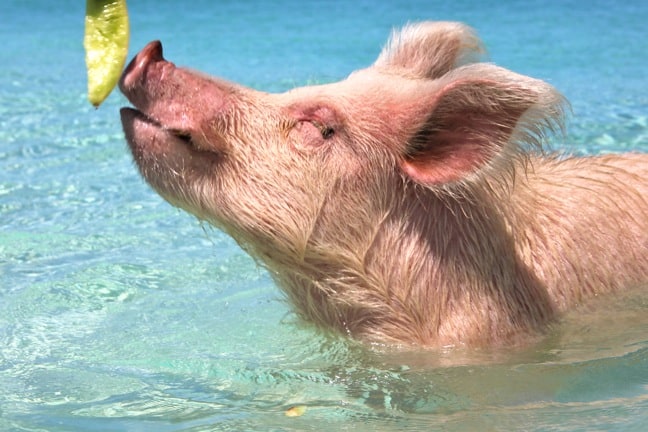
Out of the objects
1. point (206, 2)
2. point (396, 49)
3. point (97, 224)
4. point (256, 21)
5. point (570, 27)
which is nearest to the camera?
point (396, 49)

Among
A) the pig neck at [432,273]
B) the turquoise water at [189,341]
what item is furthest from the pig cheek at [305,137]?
the turquoise water at [189,341]

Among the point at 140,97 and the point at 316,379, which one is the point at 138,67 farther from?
the point at 316,379

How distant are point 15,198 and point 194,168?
12.7ft

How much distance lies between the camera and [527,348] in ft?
15.4

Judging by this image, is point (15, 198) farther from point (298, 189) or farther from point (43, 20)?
point (43, 20)

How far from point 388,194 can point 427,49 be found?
935 millimetres

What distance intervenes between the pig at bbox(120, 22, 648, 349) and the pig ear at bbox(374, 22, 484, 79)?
0.26 m

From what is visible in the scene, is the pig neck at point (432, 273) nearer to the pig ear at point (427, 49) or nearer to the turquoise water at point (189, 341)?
the turquoise water at point (189, 341)

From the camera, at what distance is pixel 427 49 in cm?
517

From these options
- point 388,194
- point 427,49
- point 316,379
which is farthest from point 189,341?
point 427,49

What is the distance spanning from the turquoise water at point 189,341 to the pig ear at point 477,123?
83cm

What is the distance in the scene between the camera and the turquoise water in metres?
4.26

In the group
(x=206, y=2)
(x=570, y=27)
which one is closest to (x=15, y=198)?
(x=570, y=27)

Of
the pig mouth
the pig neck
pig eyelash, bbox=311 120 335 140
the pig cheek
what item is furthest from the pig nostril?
the pig neck
